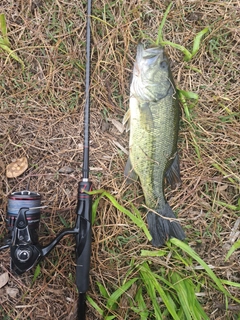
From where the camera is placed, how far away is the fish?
2471 mm

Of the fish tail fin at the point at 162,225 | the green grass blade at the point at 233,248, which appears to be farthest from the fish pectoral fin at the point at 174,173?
the green grass blade at the point at 233,248

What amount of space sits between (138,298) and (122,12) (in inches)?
91.1

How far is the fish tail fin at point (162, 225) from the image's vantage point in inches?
101

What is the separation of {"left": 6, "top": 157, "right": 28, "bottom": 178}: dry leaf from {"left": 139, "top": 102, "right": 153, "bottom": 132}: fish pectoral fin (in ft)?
3.21

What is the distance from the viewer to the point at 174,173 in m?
2.64

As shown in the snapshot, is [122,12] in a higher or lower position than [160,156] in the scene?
higher

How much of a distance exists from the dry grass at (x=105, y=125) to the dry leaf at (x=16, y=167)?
0.16 ft

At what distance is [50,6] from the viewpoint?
109 inches

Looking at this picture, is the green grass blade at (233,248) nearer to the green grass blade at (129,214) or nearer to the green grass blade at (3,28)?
the green grass blade at (129,214)

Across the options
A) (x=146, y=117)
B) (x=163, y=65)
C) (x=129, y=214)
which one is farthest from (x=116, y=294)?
(x=163, y=65)

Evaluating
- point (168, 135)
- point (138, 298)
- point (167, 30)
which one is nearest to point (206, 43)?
point (167, 30)

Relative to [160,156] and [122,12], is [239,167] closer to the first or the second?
[160,156]

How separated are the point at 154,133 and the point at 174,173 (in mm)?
380

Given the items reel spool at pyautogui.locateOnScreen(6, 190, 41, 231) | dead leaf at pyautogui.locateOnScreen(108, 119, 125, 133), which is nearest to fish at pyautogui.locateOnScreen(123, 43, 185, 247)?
dead leaf at pyautogui.locateOnScreen(108, 119, 125, 133)
